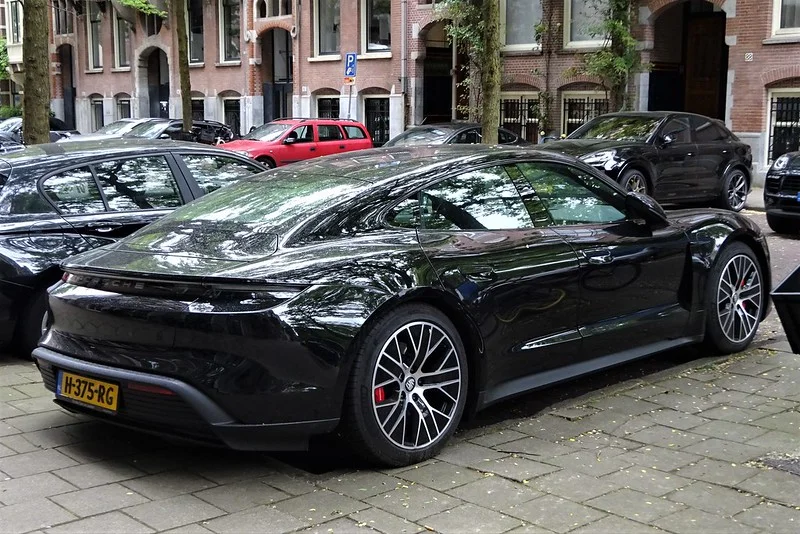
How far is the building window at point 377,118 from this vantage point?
3155cm

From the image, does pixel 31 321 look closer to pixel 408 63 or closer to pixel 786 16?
pixel 786 16

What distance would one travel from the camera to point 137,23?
4066 cm

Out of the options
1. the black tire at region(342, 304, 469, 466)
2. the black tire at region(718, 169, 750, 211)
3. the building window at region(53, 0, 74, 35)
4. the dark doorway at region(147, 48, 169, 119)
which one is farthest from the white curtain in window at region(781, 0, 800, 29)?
the building window at region(53, 0, 74, 35)

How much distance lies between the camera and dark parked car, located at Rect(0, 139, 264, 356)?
21.6 feet

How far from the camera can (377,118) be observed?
3189 cm

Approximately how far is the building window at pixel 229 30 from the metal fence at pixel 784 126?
2148 centimetres

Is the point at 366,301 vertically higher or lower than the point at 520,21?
lower

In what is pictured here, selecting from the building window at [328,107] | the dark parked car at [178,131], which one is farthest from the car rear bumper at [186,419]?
the building window at [328,107]

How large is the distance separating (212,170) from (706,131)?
462 inches

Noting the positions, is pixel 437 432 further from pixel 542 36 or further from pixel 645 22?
pixel 542 36

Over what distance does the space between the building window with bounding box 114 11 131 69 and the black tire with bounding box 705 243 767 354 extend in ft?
131

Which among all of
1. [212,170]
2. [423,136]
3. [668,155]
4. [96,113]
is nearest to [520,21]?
[423,136]

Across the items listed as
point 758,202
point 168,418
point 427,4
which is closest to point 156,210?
point 168,418

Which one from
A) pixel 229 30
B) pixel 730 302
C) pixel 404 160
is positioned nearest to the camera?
pixel 404 160
